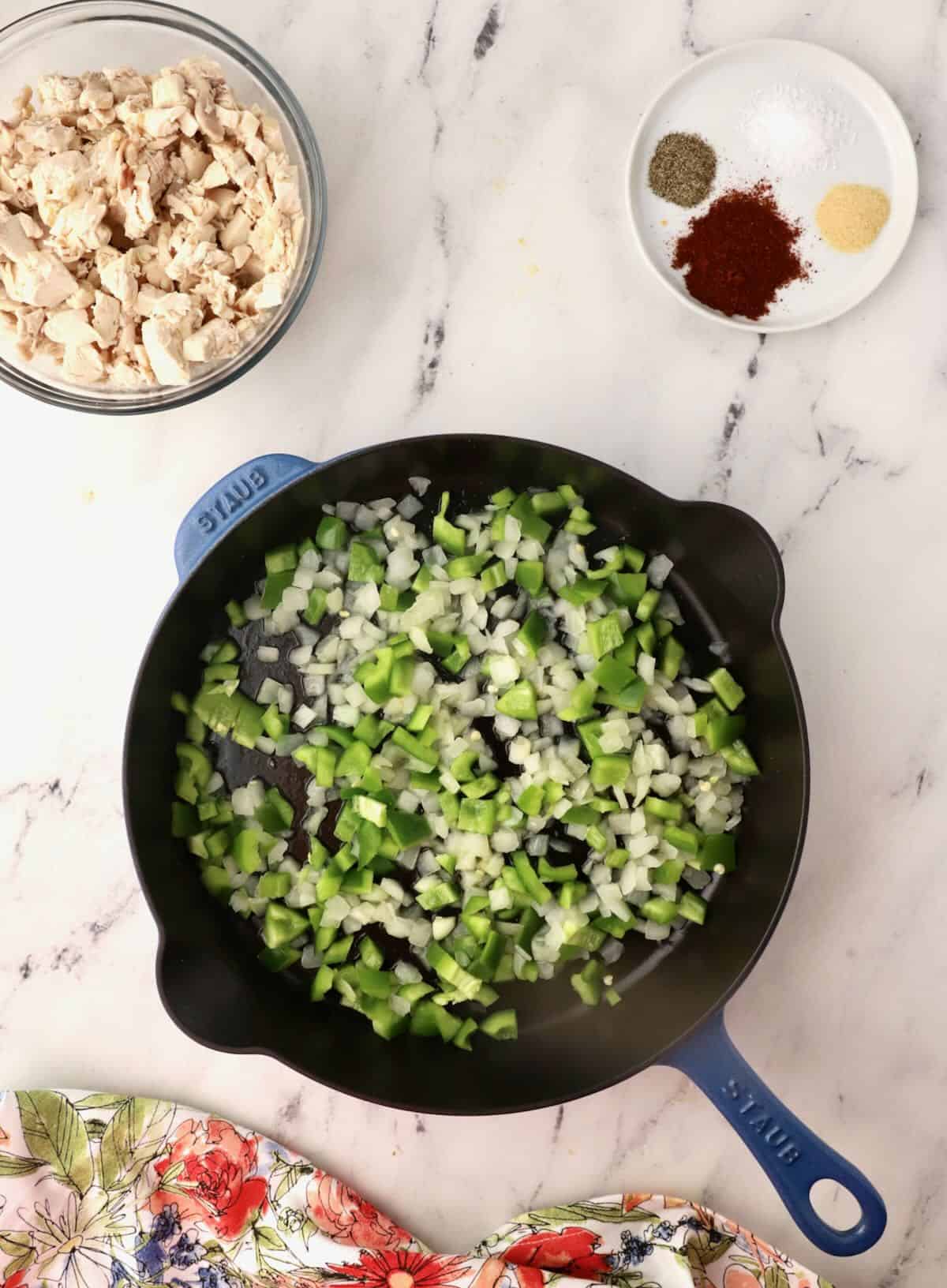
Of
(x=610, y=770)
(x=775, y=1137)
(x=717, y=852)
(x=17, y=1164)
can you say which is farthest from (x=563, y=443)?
(x=17, y=1164)

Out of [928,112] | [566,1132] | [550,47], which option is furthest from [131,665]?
[928,112]

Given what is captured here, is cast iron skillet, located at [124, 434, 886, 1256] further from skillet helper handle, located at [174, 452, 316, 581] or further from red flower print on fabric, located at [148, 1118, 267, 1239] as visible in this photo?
red flower print on fabric, located at [148, 1118, 267, 1239]

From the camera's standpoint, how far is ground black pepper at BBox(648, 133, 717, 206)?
4.66 ft

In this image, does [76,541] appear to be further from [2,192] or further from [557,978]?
[557,978]

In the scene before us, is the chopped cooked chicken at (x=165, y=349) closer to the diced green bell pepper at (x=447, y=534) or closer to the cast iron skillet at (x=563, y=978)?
the cast iron skillet at (x=563, y=978)

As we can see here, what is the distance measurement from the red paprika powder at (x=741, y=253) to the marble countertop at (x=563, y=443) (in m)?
0.06

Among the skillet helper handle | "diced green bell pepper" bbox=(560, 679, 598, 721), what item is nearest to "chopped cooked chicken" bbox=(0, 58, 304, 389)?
the skillet helper handle

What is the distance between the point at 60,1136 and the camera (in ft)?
4.86

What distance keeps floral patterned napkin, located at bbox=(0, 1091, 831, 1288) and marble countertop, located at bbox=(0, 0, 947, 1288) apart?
0.04 meters

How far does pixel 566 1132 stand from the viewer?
59.3 inches

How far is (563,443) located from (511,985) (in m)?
0.78

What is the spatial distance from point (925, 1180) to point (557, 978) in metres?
0.62

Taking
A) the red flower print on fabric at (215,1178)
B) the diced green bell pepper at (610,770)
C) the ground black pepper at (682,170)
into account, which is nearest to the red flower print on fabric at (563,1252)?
the red flower print on fabric at (215,1178)

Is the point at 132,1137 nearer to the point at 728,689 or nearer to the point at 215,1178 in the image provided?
the point at 215,1178
